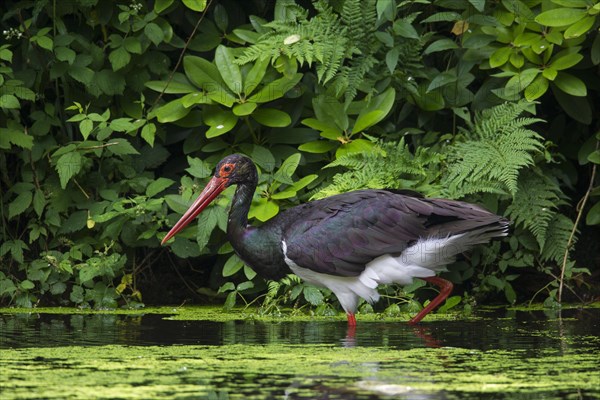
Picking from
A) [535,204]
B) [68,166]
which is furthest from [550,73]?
[68,166]

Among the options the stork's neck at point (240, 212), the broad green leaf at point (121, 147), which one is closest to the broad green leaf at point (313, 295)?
the stork's neck at point (240, 212)

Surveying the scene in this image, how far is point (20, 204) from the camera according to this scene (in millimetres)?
8359

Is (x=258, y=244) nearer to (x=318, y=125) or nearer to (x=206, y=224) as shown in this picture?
(x=206, y=224)

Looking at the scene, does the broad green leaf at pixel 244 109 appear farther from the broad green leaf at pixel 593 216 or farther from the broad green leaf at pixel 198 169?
the broad green leaf at pixel 593 216

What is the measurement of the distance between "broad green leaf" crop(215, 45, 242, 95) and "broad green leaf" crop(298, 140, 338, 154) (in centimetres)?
62

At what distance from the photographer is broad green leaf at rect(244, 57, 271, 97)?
26.6 ft

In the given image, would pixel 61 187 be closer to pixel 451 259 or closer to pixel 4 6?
pixel 4 6

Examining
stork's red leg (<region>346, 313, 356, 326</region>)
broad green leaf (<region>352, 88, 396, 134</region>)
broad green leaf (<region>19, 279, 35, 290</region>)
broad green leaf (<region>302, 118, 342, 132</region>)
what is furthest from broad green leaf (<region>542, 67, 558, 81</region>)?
broad green leaf (<region>19, 279, 35, 290</region>)

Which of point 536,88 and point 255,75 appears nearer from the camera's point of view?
point 536,88

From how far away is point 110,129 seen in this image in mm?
8203

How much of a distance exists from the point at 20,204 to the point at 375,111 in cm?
268

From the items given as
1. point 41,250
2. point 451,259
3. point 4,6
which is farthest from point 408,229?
point 4,6

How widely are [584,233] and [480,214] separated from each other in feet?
7.21

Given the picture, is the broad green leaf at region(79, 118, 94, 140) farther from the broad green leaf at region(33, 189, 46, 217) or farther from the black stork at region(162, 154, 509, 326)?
the black stork at region(162, 154, 509, 326)
